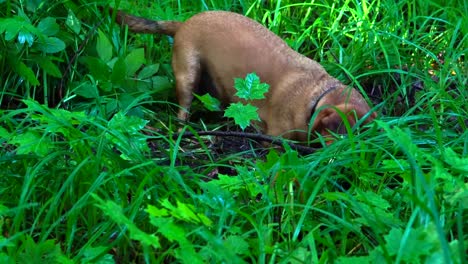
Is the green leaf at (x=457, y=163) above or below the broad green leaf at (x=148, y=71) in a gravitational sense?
above

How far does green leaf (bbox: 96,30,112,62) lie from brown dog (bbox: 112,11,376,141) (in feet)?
0.98

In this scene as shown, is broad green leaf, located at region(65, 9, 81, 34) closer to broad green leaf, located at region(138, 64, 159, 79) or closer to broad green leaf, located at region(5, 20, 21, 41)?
broad green leaf, located at region(138, 64, 159, 79)

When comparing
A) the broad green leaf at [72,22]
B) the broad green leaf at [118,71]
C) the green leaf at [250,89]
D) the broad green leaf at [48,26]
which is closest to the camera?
the green leaf at [250,89]

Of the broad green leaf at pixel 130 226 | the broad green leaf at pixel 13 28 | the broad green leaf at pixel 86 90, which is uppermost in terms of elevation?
the broad green leaf at pixel 130 226

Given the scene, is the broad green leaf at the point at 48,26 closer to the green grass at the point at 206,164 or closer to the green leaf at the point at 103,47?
the green grass at the point at 206,164

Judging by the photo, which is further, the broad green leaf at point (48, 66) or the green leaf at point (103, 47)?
the green leaf at point (103, 47)

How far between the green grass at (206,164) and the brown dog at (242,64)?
0.13 metres

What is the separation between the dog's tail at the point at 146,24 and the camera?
13.7 ft

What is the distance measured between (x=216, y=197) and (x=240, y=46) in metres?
1.79

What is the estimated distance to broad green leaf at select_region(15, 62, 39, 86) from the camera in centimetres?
349

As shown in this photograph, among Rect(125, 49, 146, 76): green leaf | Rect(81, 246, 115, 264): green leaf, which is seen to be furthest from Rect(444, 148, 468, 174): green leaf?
Rect(125, 49, 146, 76): green leaf

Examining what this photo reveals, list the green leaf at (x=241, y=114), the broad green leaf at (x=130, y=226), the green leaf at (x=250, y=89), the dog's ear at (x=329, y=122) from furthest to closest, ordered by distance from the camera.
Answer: the dog's ear at (x=329, y=122)
the green leaf at (x=250, y=89)
the green leaf at (x=241, y=114)
the broad green leaf at (x=130, y=226)

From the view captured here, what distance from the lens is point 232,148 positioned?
3.82 meters

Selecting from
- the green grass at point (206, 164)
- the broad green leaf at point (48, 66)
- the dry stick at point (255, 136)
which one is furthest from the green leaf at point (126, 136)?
the broad green leaf at point (48, 66)
